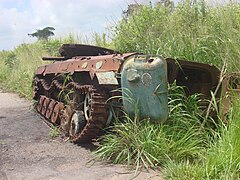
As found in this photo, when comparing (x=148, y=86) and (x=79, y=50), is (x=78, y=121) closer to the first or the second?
(x=148, y=86)

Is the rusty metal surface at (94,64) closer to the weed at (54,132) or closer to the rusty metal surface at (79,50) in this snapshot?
the rusty metal surface at (79,50)

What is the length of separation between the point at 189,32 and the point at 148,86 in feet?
6.98

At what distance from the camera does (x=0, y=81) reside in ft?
59.2

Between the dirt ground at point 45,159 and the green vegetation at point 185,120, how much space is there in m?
0.22

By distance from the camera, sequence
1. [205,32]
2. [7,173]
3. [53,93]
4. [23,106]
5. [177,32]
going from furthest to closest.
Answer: [23,106], [53,93], [177,32], [205,32], [7,173]

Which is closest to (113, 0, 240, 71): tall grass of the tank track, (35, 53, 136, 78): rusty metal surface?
(35, 53, 136, 78): rusty metal surface

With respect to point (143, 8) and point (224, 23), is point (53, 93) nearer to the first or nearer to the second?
point (143, 8)

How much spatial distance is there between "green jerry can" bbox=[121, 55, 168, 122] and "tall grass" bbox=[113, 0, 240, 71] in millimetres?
1137

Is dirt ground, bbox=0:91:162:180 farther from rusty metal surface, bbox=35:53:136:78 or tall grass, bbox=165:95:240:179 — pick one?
rusty metal surface, bbox=35:53:136:78

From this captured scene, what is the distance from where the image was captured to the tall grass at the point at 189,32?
5.28 metres

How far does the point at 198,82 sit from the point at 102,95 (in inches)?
51.9

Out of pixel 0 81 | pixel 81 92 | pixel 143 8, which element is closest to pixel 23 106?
pixel 143 8

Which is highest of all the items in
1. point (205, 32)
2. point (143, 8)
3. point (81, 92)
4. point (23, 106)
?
point (143, 8)

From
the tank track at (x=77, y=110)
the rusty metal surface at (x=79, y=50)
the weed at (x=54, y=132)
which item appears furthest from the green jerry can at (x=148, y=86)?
the rusty metal surface at (x=79, y=50)
